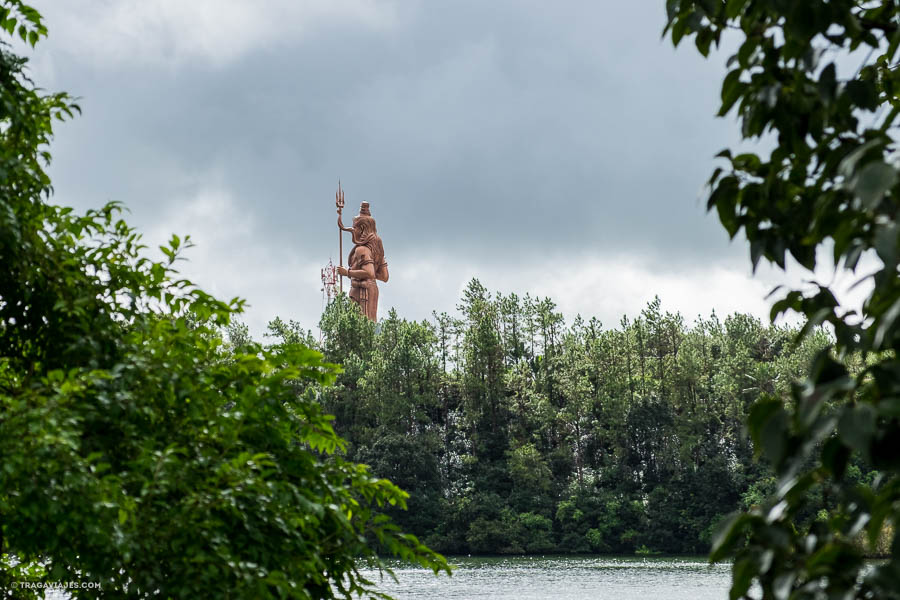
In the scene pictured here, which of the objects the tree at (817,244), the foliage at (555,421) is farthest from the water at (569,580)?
the tree at (817,244)

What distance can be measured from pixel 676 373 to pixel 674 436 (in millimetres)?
2777

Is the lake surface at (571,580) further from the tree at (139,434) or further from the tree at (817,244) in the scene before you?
the tree at (817,244)

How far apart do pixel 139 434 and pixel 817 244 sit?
2.82 metres

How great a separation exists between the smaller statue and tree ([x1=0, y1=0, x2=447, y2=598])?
4293cm

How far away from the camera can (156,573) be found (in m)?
3.45

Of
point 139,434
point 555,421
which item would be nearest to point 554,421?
point 555,421

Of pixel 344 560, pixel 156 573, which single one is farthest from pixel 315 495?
pixel 156 573

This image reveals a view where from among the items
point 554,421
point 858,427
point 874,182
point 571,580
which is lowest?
point 858,427

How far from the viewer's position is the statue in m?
47.4

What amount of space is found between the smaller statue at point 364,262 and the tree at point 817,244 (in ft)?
149

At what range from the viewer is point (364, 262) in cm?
4747

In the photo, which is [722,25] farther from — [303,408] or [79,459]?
[303,408]

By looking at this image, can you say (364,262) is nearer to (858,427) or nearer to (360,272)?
(360,272)

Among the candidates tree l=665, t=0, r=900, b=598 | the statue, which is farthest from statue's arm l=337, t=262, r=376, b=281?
tree l=665, t=0, r=900, b=598
